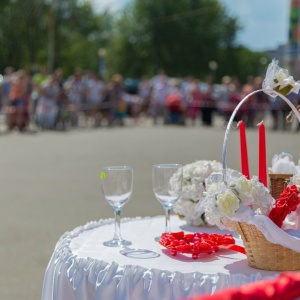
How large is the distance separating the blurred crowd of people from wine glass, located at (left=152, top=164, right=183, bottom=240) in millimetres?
18015

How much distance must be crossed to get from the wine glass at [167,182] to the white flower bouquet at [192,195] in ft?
0.99

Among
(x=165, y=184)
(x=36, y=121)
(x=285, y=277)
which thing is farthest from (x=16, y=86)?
(x=285, y=277)

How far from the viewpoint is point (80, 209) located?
29.1 feet

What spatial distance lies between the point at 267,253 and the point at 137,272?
48 cm

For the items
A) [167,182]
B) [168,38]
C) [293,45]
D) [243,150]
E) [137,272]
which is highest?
[168,38]

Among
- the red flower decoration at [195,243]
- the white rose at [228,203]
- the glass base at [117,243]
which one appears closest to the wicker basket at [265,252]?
the white rose at [228,203]

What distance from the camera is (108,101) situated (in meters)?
25.9

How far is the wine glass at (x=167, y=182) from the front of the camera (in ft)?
10.9

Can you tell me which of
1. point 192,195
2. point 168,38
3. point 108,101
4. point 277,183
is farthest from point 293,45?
point 168,38

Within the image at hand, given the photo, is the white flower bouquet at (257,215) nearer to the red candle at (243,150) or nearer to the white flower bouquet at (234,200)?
the white flower bouquet at (234,200)

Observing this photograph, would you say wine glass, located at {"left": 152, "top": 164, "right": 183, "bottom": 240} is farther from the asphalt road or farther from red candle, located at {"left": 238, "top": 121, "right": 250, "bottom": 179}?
the asphalt road

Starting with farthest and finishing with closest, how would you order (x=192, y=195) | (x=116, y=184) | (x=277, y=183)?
(x=192, y=195) → (x=277, y=183) → (x=116, y=184)

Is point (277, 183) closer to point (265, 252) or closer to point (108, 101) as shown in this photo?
point (265, 252)

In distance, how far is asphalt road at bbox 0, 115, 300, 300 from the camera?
260 inches
